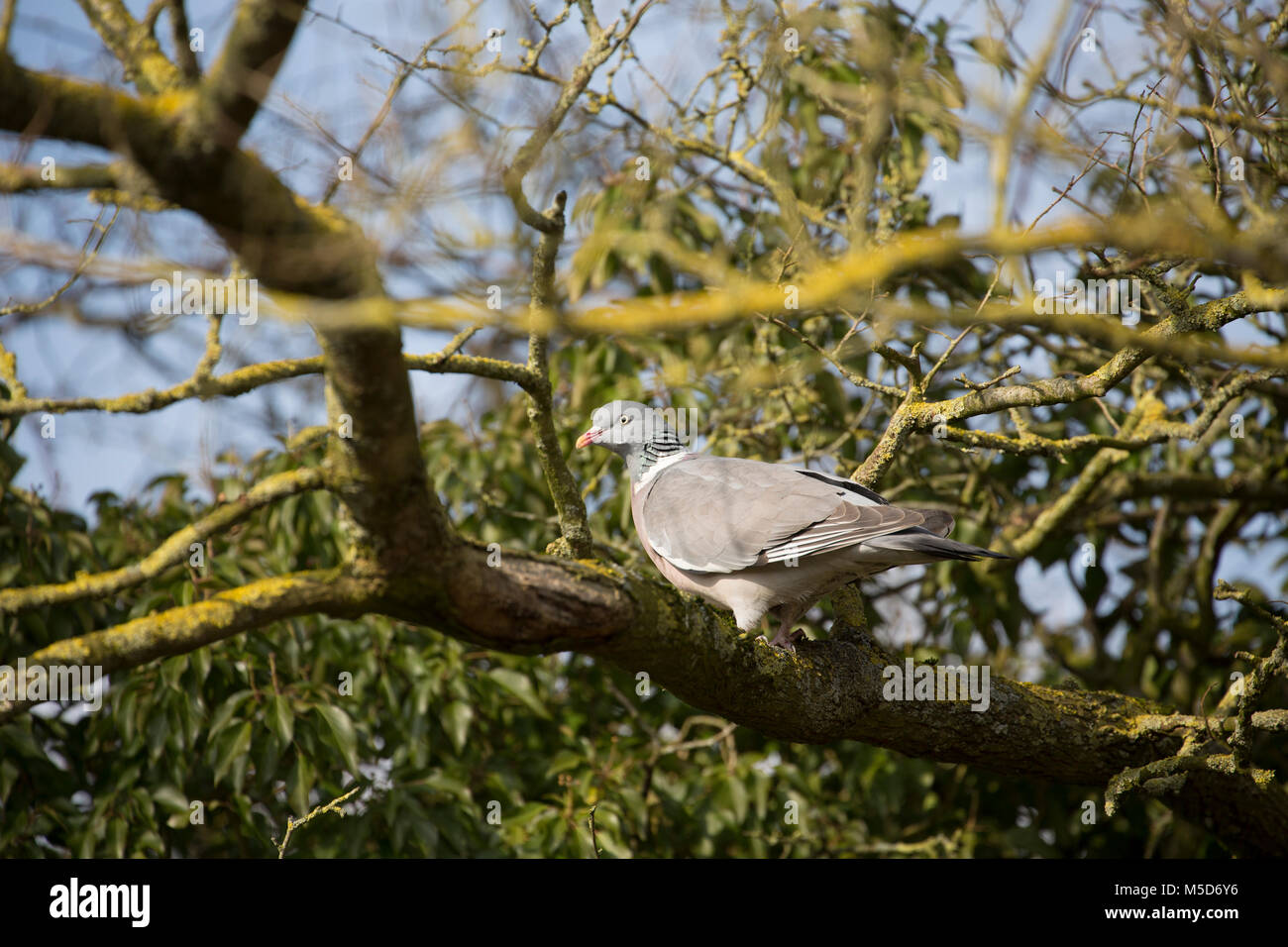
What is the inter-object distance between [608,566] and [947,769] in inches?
142

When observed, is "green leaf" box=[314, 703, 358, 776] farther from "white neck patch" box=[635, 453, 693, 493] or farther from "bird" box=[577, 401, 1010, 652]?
"white neck patch" box=[635, 453, 693, 493]

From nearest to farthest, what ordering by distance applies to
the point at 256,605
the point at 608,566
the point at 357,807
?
the point at 256,605
the point at 608,566
the point at 357,807

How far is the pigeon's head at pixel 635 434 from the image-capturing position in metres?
4.51

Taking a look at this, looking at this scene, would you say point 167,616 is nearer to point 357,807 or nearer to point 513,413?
point 357,807

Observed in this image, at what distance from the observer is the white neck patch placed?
14.4ft

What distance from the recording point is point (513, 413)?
5.79 metres

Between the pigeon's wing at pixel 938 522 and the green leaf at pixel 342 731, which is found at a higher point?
the pigeon's wing at pixel 938 522

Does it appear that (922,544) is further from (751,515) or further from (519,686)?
(519,686)

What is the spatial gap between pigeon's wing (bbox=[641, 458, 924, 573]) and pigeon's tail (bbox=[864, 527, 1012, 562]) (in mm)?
33

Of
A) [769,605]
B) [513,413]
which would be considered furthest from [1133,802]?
[513,413]

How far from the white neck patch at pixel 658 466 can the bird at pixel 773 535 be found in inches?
3.3

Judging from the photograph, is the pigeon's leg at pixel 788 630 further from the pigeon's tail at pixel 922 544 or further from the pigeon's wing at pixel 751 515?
the pigeon's tail at pixel 922 544

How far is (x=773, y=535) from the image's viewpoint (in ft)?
12.0

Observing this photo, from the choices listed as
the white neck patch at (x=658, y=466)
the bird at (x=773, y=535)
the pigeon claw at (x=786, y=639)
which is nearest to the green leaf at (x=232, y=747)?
the bird at (x=773, y=535)
